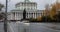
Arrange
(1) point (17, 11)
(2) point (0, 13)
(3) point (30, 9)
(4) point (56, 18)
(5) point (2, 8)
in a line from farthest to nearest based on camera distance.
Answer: (1) point (17, 11), (3) point (30, 9), (4) point (56, 18), (5) point (2, 8), (2) point (0, 13)

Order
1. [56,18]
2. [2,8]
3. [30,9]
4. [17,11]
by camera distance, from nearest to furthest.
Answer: [2,8], [56,18], [30,9], [17,11]

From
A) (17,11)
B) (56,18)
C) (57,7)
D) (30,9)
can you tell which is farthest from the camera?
(17,11)

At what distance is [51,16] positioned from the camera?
15.9 m

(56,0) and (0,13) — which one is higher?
(56,0)

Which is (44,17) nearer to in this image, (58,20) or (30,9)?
(58,20)

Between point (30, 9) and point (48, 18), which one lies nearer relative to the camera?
point (48, 18)

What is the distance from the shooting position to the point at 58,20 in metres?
15.8

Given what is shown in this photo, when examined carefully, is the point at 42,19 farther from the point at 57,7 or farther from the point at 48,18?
the point at 57,7

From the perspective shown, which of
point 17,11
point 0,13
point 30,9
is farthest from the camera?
point 17,11

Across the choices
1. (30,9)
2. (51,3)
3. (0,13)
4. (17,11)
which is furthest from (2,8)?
(17,11)

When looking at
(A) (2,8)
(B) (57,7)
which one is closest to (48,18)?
(B) (57,7)

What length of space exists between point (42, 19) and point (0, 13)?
9.80 m

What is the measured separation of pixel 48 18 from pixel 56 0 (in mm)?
1630

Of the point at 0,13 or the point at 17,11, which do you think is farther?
the point at 17,11
